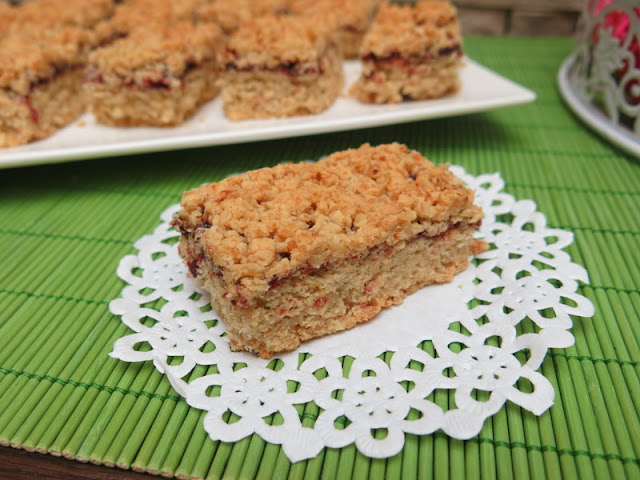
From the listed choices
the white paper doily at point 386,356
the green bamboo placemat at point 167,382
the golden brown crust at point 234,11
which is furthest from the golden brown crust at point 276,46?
the white paper doily at point 386,356

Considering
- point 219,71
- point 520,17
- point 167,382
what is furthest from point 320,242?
point 520,17

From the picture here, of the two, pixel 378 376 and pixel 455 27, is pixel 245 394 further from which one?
pixel 455 27

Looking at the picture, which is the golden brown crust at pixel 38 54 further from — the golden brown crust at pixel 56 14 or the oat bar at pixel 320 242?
the oat bar at pixel 320 242

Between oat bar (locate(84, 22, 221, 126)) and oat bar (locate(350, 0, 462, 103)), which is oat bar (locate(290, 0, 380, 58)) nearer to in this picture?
oat bar (locate(350, 0, 462, 103))

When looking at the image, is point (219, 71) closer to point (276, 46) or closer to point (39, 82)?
point (276, 46)

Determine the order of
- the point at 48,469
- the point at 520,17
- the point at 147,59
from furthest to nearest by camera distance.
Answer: the point at 520,17, the point at 147,59, the point at 48,469

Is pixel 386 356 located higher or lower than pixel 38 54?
lower

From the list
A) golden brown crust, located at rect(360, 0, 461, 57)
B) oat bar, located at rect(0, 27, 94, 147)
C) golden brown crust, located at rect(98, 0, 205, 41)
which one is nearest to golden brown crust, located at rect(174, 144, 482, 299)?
golden brown crust, located at rect(360, 0, 461, 57)
